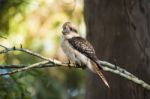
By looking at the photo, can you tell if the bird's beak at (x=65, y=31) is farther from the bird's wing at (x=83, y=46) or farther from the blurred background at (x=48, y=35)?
the blurred background at (x=48, y=35)

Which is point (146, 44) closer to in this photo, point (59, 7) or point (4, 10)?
point (4, 10)

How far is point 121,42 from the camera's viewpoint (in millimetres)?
5684

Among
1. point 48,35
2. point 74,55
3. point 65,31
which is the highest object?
point 65,31

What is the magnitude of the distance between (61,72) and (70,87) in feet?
1.42

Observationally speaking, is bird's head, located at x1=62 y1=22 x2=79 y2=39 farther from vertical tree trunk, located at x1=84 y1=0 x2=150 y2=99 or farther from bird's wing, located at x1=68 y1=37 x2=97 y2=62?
vertical tree trunk, located at x1=84 y1=0 x2=150 y2=99

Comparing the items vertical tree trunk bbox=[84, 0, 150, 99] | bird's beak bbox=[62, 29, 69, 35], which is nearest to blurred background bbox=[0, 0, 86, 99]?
vertical tree trunk bbox=[84, 0, 150, 99]

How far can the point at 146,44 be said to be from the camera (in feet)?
18.2

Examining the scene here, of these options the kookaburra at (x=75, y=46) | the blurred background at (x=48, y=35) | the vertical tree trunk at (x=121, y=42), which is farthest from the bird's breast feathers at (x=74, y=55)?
the blurred background at (x=48, y=35)

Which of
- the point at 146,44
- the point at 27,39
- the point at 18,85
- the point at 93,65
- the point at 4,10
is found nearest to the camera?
the point at 93,65

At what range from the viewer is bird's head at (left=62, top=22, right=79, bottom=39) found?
18.0ft

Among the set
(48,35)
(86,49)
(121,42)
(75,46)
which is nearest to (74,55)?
(75,46)

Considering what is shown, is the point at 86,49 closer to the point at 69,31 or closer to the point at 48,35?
the point at 69,31

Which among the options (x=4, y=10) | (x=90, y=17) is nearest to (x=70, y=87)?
(x=4, y=10)

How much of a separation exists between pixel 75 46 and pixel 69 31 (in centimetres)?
13
